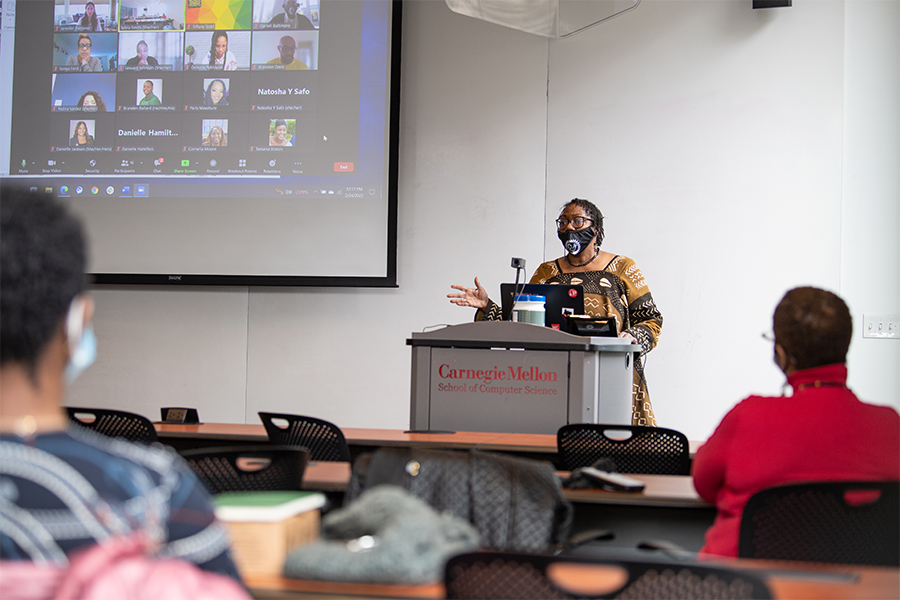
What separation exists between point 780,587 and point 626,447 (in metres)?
1.24

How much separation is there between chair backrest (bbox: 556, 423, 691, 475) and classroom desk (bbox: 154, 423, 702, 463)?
95 millimetres

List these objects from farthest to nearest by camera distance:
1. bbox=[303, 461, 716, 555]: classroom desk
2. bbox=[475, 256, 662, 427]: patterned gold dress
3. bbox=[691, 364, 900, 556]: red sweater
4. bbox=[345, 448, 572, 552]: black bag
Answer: bbox=[475, 256, 662, 427]: patterned gold dress
bbox=[303, 461, 716, 555]: classroom desk
bbox=[691, 364, 900, 556]: red sweater
bbox=[345, 448, 572, 552]: black bag

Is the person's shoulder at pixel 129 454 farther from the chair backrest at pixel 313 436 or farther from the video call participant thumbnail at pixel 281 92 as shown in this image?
the video call participant thumbnail at pixel 281 92

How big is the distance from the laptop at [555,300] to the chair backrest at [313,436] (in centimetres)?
101

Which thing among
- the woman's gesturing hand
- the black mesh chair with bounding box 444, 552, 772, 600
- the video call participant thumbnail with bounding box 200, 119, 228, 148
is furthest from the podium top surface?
the video call participant thumbnail with bounding box 200, 119, 228, 148

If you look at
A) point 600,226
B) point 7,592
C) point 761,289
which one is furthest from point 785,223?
point 7,592

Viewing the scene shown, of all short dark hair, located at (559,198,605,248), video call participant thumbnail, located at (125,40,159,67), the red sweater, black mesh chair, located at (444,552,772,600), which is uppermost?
video call participant thumbnail, located at (125,40,159,67)

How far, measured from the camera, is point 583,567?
940mm

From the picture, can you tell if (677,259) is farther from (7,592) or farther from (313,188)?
(7,592)

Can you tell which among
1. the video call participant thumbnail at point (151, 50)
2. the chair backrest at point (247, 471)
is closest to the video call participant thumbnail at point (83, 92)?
the video call participant thumbnail at point (151, 50)

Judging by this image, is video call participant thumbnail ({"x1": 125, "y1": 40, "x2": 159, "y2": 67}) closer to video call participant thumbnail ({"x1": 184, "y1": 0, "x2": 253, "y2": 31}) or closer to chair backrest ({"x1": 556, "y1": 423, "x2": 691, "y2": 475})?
video call participant thumbnail ({"x1": 184, "y1": 0, "x2": 253, "y2": 31})

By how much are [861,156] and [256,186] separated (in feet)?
11.6

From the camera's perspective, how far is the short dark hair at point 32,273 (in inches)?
29.7

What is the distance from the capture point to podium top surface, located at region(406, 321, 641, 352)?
2.75 metres
